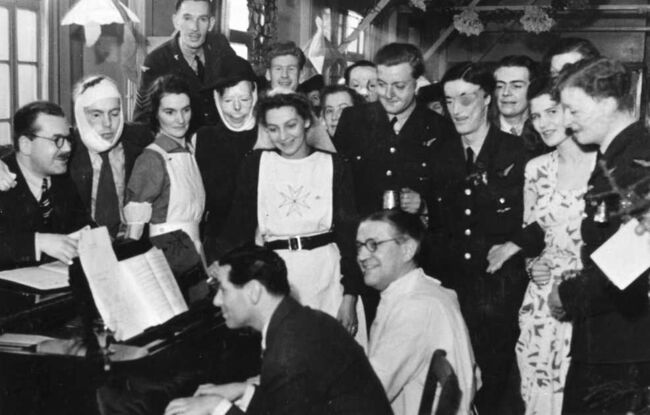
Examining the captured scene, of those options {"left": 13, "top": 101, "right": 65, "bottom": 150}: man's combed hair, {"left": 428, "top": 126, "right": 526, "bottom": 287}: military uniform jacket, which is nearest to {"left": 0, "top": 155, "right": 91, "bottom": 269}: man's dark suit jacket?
{"left": 13, "top": 101, "right": 65, "bottom": 150}: man's combed hair

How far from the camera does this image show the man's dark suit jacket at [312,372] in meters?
2.17

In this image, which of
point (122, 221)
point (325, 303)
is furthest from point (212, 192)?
point (325, 303)

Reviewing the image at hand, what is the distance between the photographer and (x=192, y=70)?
4.78 meters

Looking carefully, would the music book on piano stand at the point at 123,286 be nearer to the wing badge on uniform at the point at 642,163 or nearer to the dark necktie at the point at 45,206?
the dark necktie at the point at 45,206

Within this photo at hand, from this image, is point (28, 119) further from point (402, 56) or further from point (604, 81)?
point (604, 81)

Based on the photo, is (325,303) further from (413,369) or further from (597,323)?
(597,323)

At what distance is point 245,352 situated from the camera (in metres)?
2.69

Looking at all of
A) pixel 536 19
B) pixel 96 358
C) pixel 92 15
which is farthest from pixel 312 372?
pixel 536 19

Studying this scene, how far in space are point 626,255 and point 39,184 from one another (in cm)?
204

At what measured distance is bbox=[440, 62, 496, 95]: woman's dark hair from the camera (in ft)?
12.0

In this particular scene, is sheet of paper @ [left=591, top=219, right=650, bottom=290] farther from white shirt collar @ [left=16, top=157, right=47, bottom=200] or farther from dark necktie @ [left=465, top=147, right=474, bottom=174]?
white shirt collar @ [left=16, top=157, right=47, bottom=200]

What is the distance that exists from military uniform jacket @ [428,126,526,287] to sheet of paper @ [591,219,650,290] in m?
1.48

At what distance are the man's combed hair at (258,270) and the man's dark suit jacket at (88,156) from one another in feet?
3.95

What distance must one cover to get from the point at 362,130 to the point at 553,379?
→ 5.19 ft
